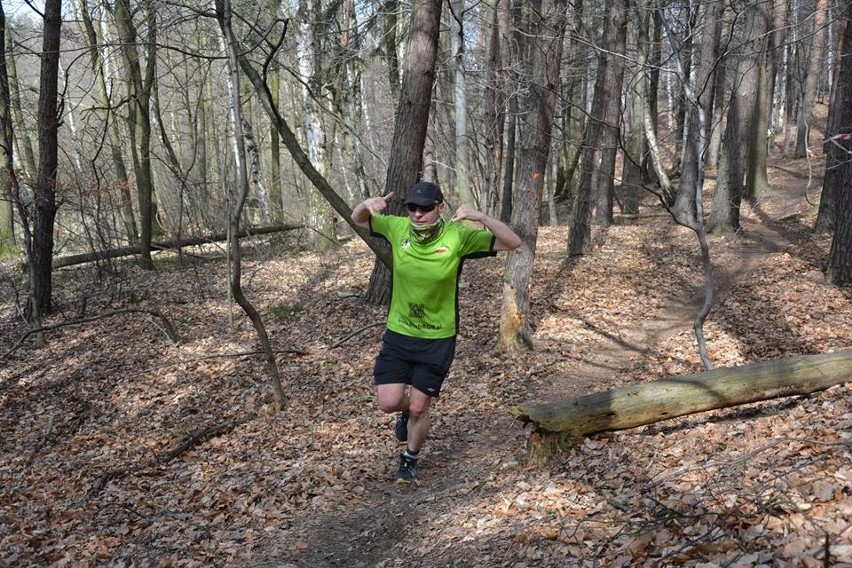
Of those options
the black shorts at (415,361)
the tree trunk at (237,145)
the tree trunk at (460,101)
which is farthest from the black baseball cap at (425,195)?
the tree trunk at (460,101)

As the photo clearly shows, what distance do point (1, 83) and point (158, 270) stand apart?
5.30m

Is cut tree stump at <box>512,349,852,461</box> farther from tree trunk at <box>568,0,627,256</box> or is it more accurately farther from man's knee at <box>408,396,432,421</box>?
tree trunk at <box>568,0,627,256</box>

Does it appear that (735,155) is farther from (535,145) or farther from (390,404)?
(390,404)

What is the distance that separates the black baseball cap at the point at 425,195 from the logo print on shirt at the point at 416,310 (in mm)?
783

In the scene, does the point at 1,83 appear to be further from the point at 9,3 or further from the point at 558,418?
the point at 558,418

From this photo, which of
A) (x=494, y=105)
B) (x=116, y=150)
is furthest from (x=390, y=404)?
(x=116, y=150)

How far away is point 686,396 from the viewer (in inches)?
188

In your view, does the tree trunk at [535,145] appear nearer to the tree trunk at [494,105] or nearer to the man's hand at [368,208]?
the man's hand at [368,208]

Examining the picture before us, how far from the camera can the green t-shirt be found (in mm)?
4715

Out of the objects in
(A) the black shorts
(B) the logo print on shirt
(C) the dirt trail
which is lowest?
(C) the dirt trail

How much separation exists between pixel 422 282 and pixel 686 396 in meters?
2.18

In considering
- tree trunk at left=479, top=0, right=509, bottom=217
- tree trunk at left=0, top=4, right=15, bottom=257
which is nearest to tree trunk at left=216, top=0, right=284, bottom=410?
tree trunk at left=0, top=4, right=15, bottom=257

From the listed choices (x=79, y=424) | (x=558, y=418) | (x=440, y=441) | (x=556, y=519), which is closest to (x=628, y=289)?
(x=440, y=441)

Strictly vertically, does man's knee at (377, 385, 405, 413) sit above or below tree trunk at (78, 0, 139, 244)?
below
